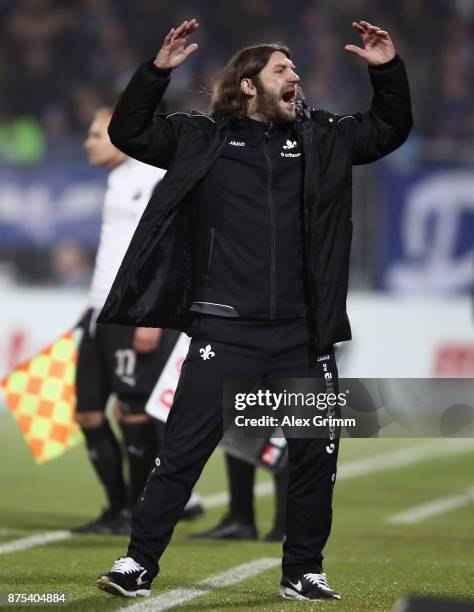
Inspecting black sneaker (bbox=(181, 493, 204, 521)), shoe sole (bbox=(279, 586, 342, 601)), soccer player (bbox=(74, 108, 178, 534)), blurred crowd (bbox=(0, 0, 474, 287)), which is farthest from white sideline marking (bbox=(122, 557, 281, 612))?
blurred crowd (bbox=(0, 0, 474, 287))

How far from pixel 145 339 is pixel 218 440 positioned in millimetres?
2494

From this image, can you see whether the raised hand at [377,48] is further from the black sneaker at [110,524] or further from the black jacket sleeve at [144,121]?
the black sneaker at [110,524]

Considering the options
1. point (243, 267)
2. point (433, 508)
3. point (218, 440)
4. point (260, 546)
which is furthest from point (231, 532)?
point (243, 267)

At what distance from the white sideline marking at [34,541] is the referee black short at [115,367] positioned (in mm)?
707

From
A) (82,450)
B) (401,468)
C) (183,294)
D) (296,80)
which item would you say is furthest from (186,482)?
(82,450)

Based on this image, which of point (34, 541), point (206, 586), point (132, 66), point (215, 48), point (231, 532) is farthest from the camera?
point (132, 66)

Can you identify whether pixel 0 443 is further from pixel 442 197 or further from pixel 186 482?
pixel 186 482

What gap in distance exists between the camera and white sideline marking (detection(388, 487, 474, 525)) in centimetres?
895

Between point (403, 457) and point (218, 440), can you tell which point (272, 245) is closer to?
point (218, 440)

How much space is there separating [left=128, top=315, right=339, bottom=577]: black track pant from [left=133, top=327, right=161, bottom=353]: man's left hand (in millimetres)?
2376

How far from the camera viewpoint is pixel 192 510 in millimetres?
8938

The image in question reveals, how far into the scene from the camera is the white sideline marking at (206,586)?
5.17m

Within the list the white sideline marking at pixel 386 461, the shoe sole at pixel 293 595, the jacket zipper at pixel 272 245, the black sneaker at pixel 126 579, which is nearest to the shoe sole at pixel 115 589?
the black sneaker at pixel 126 579

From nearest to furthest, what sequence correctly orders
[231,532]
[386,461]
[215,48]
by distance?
[231,532] → [386,461] → [215,48]
